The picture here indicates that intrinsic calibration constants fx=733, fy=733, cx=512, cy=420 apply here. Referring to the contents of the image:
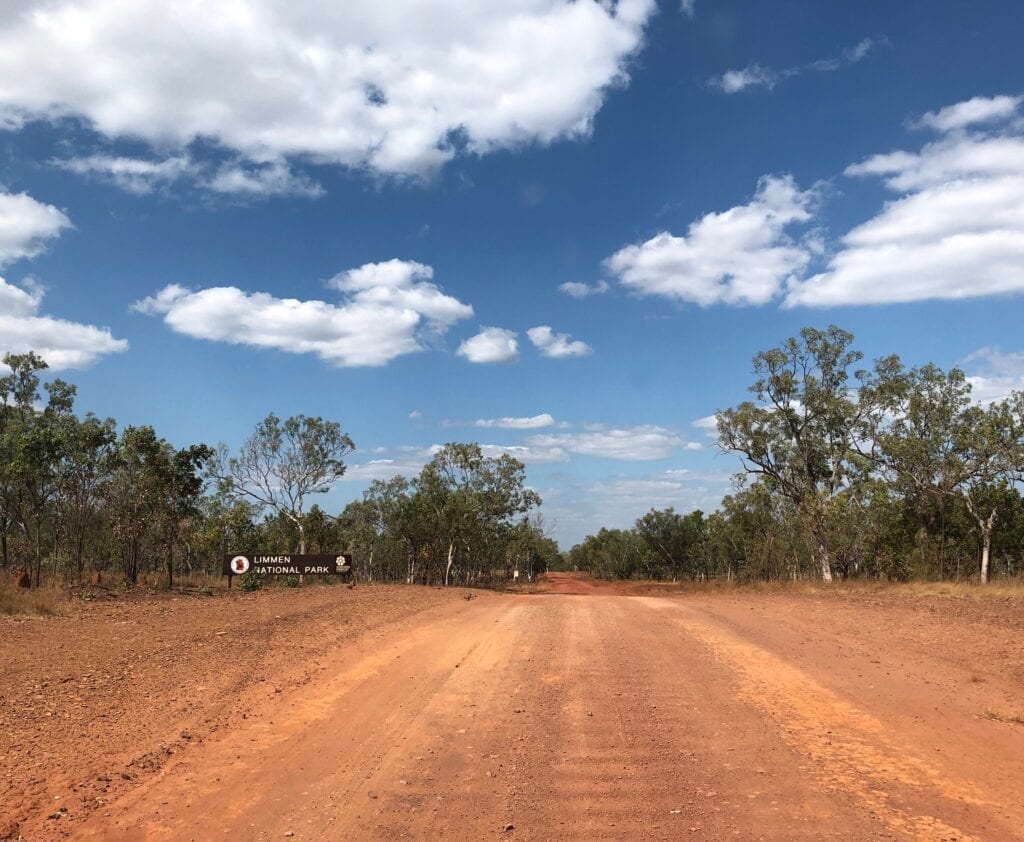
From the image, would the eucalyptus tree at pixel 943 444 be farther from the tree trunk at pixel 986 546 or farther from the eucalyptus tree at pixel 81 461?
the eucalyptus tree at pixel 81 461

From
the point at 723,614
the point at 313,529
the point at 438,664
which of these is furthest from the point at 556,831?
the point at 313,529

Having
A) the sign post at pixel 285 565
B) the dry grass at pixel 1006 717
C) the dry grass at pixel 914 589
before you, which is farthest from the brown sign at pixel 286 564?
the dry grass at pixel 1006 717

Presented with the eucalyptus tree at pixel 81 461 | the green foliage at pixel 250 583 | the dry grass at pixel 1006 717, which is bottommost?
the green foliage at pixel 250 583

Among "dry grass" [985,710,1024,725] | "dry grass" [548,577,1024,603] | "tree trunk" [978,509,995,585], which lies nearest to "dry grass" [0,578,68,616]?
"dry grass" [985,710,1024,725]

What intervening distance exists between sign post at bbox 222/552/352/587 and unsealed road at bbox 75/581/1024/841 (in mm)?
18158

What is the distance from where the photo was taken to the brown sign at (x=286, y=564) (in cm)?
2861

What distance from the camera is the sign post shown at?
2861 centimetres

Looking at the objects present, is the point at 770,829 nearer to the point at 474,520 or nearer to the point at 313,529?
the point at 474,520

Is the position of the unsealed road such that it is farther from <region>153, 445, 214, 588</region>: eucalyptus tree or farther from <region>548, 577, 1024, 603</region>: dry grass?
<region>153, 445, 214, 588</region>: eucalyptus tree

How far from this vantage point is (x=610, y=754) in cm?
646

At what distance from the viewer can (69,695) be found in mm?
8414

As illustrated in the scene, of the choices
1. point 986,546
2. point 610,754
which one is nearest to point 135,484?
point 610,754

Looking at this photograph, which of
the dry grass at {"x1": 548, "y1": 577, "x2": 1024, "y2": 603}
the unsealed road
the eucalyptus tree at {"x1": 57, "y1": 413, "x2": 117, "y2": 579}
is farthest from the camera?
the eucalyptus tree at {"x1": 57, "y1": 413, "x2": 117, "y2": 579}

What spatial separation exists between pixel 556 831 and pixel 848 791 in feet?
7.67
